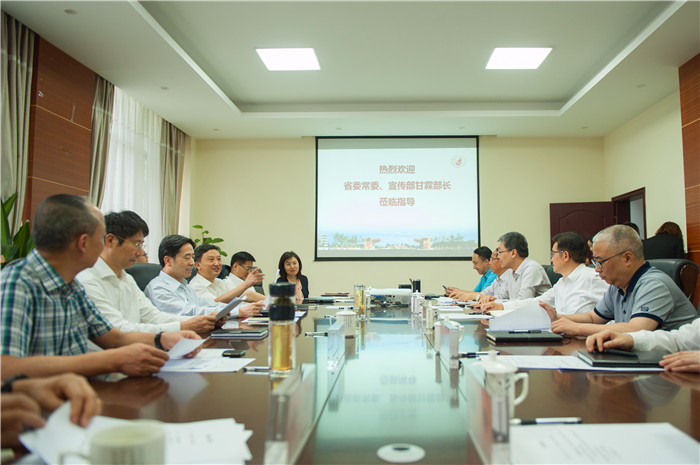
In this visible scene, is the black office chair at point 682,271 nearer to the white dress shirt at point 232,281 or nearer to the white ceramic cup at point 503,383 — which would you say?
the white ceramic cup at point 503,383

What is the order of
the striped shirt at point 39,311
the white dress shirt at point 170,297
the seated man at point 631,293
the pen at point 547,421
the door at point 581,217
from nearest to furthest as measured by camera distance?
the pen at point 547,421 < the striped shirt at point 39,311 < the seated man at point 631,293 < the white dress shirt at point 170,297 < the door at point 581,217

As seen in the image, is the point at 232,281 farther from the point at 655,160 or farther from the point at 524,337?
the point at 655,160

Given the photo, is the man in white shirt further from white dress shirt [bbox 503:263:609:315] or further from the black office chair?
the black office chair

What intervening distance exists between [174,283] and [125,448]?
2.41 metres

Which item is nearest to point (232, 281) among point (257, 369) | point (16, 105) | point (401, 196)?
point (16, 105)

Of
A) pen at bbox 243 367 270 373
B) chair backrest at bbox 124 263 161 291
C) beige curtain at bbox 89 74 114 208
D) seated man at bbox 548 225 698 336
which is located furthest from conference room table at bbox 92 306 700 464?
beige curtain at bbox 89 74 114 208

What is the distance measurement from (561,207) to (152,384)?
22.5 ft

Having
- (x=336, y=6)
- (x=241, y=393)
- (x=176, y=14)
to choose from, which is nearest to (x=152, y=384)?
(x=241, y=393)

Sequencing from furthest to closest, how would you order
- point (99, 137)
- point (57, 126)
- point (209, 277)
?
point (99, 137) → point (57, 126) → point (209, 277)

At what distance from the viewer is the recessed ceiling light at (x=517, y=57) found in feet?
15.4

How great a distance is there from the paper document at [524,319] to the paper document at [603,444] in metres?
1.17

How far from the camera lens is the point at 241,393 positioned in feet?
3.71

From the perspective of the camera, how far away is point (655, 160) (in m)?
5.72

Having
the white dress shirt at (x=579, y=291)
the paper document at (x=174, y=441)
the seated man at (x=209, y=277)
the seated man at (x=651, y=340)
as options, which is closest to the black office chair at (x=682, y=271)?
the white dress shirt at (x=579, y=291)
